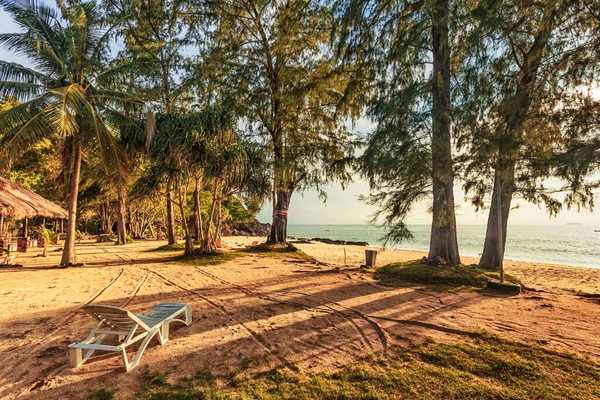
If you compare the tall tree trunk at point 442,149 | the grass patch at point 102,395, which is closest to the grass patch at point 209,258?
the tall tree trunk at point 442,149

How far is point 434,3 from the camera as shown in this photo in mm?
6672

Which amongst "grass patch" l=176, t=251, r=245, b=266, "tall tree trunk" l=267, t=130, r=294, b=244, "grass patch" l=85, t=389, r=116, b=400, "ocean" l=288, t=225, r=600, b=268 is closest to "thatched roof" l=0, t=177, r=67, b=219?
"grass patch" l=176, t=251, r=245, b=266

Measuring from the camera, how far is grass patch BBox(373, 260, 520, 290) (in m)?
8.25

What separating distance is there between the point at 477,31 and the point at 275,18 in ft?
40.6

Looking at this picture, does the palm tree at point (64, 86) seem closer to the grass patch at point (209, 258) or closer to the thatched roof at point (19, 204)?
the thatched roof at point (19, 204)

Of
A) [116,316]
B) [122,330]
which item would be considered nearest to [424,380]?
[116,316]

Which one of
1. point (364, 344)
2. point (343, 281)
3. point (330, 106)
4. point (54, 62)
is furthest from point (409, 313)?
point (54, 62)

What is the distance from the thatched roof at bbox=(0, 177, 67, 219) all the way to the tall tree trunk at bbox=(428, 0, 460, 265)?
610 inches

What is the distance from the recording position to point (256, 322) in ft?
17.1

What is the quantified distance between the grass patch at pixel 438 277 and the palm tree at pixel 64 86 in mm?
11061

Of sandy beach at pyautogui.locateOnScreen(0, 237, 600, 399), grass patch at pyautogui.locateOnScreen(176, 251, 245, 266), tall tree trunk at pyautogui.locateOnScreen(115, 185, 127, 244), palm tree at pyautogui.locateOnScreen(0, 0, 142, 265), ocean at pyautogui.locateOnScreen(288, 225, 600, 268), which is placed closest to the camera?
sandy beach at pyautogui.locateOnScreen(0, 237, 600, 399)

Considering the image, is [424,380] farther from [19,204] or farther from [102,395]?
[19,204]

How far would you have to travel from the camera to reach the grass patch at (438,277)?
8.25 m

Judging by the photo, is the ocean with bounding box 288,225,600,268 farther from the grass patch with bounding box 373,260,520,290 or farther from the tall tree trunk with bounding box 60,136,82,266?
the tall tree trunk with bounding box 60,136,82,266
